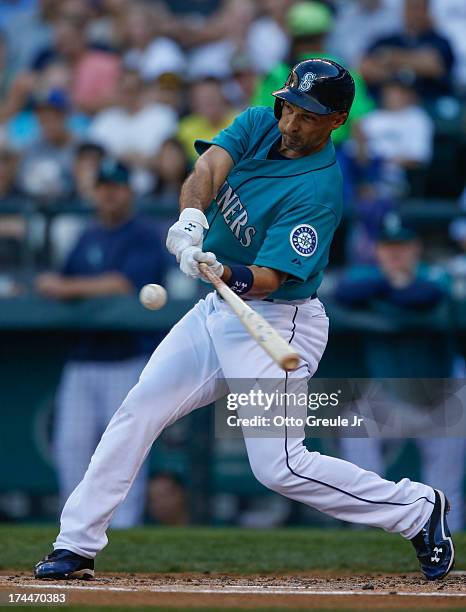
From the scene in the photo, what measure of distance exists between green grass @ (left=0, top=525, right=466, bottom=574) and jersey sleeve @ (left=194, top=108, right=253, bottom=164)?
1.85m

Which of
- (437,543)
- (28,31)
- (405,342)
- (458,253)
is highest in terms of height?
(28,31)

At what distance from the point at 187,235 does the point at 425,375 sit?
12.1ft

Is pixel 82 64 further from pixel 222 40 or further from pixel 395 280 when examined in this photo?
pixel 395 280

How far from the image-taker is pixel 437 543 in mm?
4648

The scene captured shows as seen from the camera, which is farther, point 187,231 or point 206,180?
point 206,180

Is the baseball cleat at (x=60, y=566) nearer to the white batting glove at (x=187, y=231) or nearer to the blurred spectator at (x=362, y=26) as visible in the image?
the white batting glove at (x=187, y=231)

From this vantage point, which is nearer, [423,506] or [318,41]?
[423,506]

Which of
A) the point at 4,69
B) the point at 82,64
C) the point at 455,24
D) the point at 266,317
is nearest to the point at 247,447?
the point at 266,317

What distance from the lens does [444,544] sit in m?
4.66

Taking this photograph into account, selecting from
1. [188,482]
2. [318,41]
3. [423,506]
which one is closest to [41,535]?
[188,482]

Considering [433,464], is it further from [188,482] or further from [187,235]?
[187,235]

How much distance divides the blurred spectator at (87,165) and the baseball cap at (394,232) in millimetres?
2352

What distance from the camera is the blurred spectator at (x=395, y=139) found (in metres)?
8.56

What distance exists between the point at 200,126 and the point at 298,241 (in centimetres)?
510
